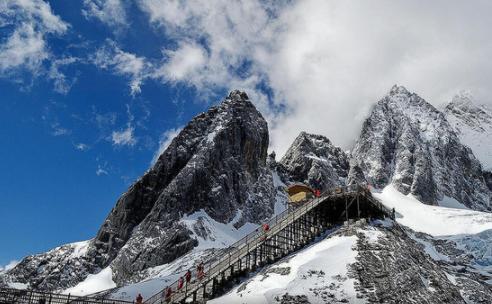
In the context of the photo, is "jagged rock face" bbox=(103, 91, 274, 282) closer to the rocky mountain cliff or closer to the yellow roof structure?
the rocky mountain cliff

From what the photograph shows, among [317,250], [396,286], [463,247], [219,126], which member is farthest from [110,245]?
[396,286]

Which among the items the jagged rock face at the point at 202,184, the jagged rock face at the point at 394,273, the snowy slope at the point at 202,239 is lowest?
the jagged rock face at the point at 394,273

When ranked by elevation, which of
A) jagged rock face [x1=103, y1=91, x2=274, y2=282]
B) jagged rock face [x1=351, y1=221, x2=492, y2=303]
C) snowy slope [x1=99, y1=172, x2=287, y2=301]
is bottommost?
jagged rock face [x1=351, y1=221, x2=492, y2=303]

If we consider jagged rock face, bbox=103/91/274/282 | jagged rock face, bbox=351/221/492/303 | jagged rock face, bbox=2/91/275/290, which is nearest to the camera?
jagged rock face, bbox=351/221/492/303

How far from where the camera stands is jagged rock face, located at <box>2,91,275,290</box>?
117 metres

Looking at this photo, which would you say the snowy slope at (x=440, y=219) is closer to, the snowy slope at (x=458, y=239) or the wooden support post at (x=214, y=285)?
the snowy slope at (x=458, y=239)

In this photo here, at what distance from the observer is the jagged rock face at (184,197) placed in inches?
4621

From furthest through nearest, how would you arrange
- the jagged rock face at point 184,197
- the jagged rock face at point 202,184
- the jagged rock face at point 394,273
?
the jagged rock face at point 184,197 → the jagged rock face at point 202,184 → the jagged rock face at point 394,273

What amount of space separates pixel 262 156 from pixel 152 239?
5161cm

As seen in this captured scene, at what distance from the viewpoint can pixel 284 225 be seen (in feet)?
200

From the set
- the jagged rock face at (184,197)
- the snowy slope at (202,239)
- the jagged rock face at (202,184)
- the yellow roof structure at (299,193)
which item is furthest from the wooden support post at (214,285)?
the jagged rock face at (202,184)

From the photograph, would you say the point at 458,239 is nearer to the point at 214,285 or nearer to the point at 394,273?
the point at 394,273

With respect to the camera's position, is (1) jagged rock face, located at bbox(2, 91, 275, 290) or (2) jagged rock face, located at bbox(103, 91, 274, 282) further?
(1) jagged rock face, located at bbox(2, 91, 275, 290)

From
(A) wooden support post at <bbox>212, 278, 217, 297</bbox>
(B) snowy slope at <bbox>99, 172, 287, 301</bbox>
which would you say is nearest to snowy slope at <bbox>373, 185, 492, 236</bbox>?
(B) snowy slope at <bbox>99, 172, 287, 301</bbox>
